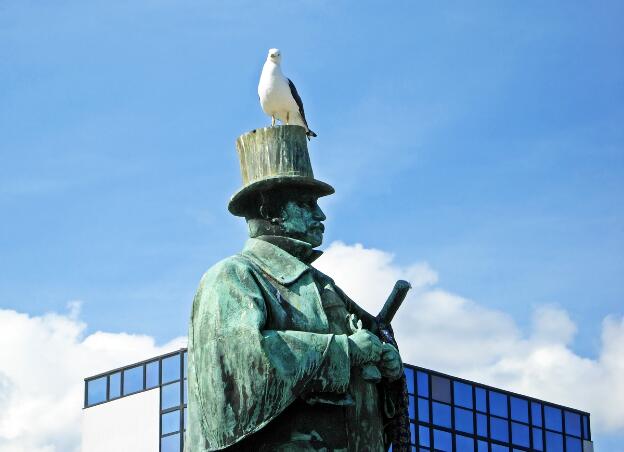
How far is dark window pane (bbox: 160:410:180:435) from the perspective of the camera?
60025 mm

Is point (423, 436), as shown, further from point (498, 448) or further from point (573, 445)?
point (573, 445)

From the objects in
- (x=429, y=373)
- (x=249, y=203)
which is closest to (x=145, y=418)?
(x=429, y=373)

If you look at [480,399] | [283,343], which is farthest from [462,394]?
[283,343]

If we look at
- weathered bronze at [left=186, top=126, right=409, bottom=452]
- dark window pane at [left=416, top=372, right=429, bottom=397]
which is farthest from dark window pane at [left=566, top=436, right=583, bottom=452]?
weathered bronze at [left=186, top=126, right=409, bottom=452]

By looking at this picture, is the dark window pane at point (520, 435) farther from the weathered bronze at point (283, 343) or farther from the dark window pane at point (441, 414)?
the weathered bronze at point (283, 343)

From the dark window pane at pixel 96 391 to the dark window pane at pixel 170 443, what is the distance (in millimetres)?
4662

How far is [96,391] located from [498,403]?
45.1 ft

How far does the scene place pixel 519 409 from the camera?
66375 millimetres

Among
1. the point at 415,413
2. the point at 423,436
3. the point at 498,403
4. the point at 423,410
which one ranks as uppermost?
the point at 498,403

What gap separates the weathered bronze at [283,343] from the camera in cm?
1396

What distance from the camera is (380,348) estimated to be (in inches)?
575

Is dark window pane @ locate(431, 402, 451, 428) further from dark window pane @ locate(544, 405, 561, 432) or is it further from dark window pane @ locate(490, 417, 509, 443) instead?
dark window pane @ locate(544, 405, 561, 432)

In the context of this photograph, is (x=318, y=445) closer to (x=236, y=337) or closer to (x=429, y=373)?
(x=236, y=337)

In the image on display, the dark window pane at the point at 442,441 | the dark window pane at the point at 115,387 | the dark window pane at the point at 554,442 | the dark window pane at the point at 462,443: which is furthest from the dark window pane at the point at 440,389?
the dark window pane at the point at 115,387
